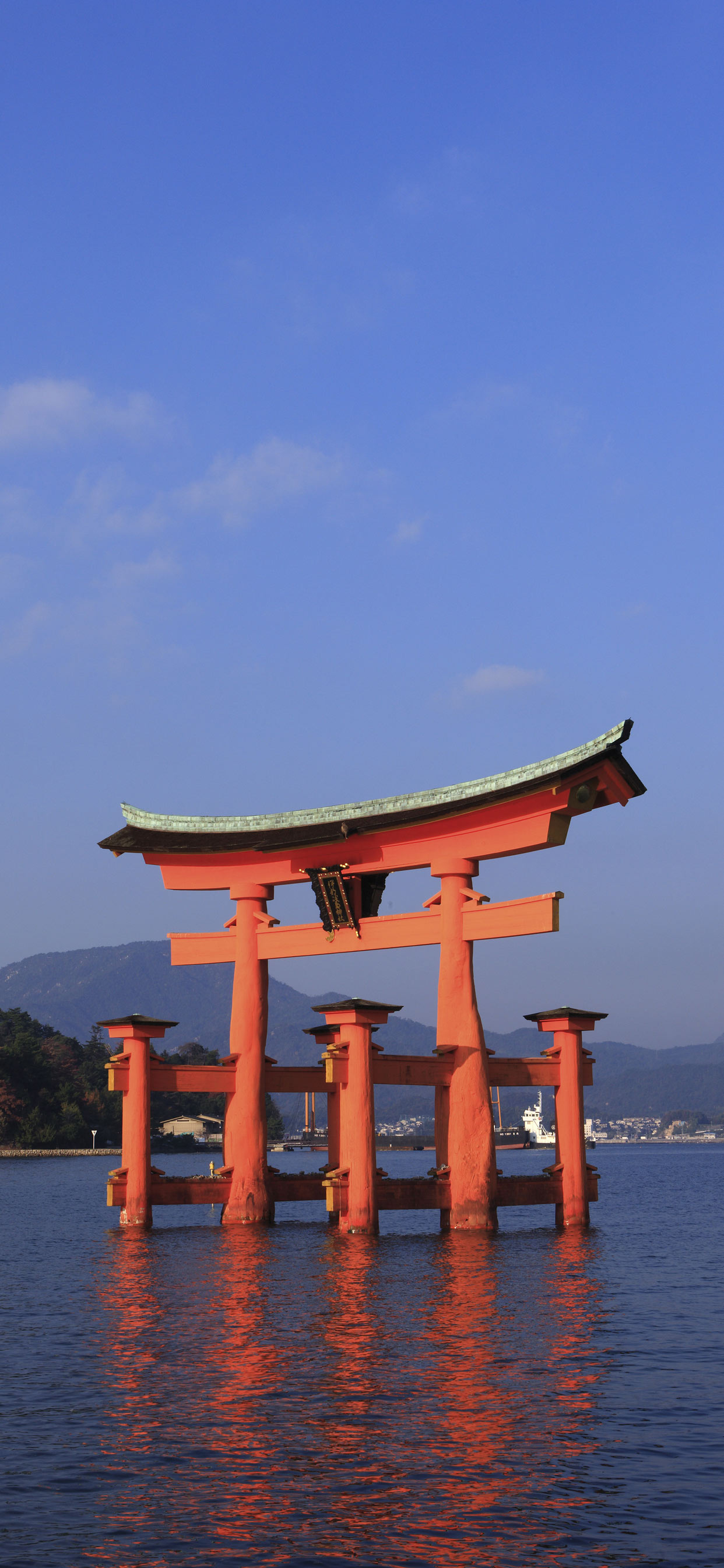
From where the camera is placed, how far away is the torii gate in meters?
28.3

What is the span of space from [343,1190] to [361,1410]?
15984mm

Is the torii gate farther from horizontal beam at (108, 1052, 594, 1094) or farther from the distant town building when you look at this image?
the distant town building

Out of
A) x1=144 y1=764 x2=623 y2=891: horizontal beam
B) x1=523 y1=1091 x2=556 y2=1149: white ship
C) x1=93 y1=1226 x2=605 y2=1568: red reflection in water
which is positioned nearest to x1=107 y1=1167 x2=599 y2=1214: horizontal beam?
x1=93 y1=1226 x2=605 y2=1568: red reflection in water

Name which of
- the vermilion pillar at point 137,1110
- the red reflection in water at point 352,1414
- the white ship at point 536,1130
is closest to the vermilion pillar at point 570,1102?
the red reflection in water at point 352,1414

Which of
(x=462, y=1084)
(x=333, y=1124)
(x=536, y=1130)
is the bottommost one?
(x=536, y=1130)

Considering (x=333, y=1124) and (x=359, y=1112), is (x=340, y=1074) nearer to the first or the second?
(x=359, y=1112)

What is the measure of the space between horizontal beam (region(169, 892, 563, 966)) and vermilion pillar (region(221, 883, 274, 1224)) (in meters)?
0.52

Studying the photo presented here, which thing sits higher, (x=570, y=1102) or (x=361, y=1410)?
(x=570, y=1102)

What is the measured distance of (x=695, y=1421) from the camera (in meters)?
13.9

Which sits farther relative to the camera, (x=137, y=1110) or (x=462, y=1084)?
(x=137, y=1110)

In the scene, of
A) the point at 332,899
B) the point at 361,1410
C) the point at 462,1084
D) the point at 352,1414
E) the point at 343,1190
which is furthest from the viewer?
the point at 332,899

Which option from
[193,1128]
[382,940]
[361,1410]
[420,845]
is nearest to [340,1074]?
[382,940]

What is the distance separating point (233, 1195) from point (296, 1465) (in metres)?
19.7

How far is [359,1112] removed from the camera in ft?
90.8
